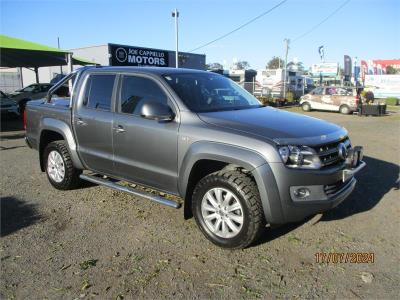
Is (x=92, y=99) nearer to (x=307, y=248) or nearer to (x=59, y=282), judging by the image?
(x=59, y=282)

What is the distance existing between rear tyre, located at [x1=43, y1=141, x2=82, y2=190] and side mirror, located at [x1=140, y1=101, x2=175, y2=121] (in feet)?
6.81

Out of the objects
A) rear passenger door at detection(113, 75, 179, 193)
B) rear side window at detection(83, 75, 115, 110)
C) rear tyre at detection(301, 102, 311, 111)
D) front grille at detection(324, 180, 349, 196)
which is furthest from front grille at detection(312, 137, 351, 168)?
rear tyre at detection(301, 102, 311, 111)

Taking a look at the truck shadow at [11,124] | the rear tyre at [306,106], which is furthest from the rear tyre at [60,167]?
the rear tyre at [306,106]

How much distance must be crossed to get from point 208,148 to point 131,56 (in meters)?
24.6

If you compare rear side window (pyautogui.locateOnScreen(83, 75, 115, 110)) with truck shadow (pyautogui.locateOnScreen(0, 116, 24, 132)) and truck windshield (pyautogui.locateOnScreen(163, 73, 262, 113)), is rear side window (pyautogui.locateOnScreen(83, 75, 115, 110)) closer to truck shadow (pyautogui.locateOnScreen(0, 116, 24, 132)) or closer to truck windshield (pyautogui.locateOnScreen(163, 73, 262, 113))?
truck windshield (pyautogui.locateOnScreen(163, 73, 262, 113))

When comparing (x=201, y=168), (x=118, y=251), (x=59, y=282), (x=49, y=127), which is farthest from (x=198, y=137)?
(x=49, y=127)

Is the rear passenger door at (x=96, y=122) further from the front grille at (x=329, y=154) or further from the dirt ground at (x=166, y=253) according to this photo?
the front grille at (x=329, y=154)

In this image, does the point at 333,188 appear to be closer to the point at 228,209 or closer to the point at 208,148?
the point at 228,209

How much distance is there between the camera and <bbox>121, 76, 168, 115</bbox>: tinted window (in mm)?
4609

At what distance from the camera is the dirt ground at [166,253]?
3.31m

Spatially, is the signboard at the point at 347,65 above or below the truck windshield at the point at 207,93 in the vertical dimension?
→ above

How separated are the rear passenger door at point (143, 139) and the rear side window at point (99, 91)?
23 centimetres

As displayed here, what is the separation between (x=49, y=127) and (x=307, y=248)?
164 inches

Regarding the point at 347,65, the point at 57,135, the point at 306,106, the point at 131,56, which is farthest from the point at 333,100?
the point at 347,65
